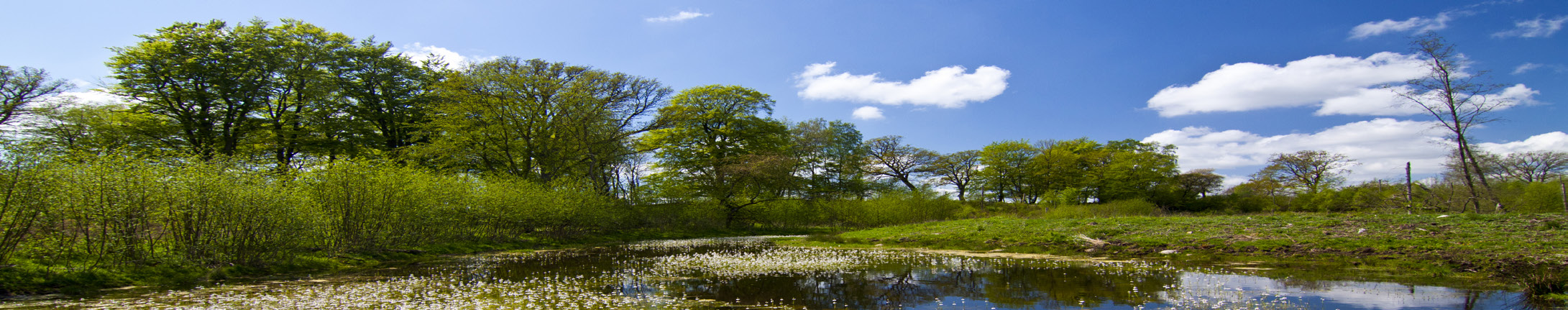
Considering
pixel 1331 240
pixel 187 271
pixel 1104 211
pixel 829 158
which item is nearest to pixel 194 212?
pixel 187 271

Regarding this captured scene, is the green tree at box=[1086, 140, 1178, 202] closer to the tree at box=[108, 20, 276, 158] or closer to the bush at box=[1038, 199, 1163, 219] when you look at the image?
the bush at box=[1038, 199, 1163, 219]

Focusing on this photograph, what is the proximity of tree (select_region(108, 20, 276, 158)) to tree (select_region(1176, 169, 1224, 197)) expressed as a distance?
7496 centimetres

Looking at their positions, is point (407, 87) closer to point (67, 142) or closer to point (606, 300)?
point (67, 142)

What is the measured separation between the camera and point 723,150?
3969cm

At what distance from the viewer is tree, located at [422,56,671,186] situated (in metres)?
29.5

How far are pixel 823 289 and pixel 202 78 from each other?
35.6 m

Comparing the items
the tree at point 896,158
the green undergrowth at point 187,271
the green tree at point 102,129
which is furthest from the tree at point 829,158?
the green tree at point 102,129

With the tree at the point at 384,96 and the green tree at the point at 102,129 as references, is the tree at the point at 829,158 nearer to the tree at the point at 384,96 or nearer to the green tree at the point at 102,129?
the tree at the point at 384,96

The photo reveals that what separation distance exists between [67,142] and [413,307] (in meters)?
31.1

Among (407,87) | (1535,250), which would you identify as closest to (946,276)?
(1535,250)

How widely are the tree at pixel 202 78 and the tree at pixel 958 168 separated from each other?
5381 centimetres

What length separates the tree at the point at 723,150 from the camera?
3628 centimetres

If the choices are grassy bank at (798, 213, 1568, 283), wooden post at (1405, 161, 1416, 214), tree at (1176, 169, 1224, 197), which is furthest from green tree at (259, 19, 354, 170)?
tree at (1176, 169, 1224, 197)

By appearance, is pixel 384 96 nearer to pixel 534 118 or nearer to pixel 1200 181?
pixel 534 118
